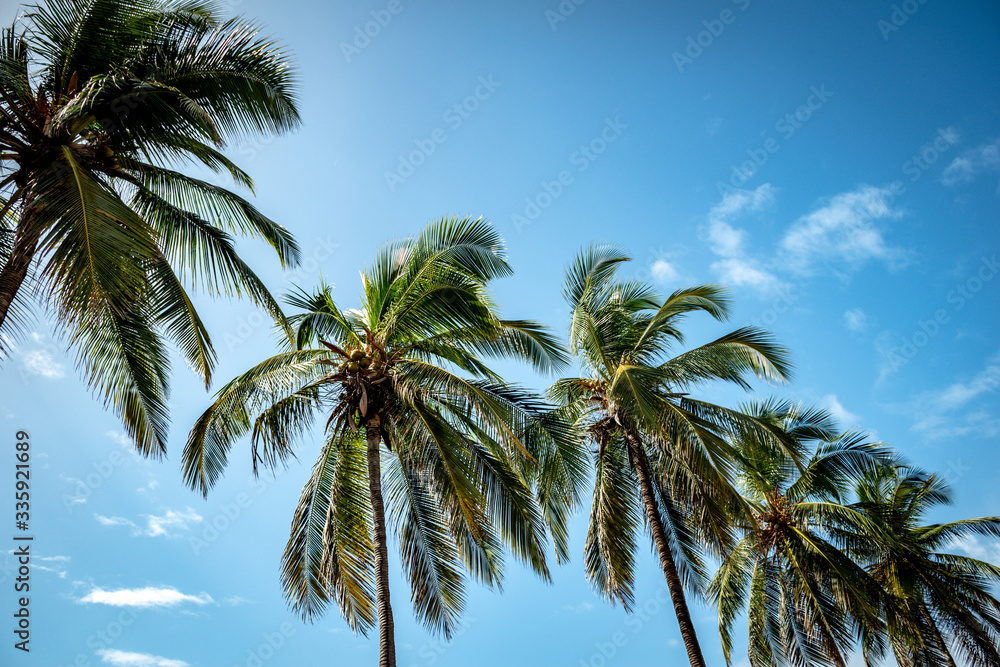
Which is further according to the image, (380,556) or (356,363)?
(356,363)

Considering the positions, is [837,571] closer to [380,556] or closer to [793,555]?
[793,555]

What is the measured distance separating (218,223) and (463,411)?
4.72 m

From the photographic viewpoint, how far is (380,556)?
1075 centimetres

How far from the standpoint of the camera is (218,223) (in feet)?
34.9

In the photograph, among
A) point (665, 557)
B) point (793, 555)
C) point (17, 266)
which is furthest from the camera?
point (793, 555)

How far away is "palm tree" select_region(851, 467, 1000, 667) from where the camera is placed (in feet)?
60.4

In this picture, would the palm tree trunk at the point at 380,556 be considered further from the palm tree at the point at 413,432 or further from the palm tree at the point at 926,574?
the palm tree at the point at 926,574

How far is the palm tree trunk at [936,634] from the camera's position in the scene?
18.6 metres

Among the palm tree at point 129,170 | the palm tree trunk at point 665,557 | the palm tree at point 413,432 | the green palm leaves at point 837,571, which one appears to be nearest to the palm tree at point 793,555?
the green palm leaves at point 837,571

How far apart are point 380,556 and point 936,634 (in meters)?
16.2

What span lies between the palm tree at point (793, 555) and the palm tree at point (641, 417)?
2.98 m

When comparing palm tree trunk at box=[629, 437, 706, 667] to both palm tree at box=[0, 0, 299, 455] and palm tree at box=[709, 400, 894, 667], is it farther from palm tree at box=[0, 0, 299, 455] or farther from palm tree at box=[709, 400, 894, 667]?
palm tree at box=[0, 0, 299, 455]

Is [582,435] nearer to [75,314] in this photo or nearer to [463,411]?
[463,411]

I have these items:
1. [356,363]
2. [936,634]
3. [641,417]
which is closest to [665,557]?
[641,417]
